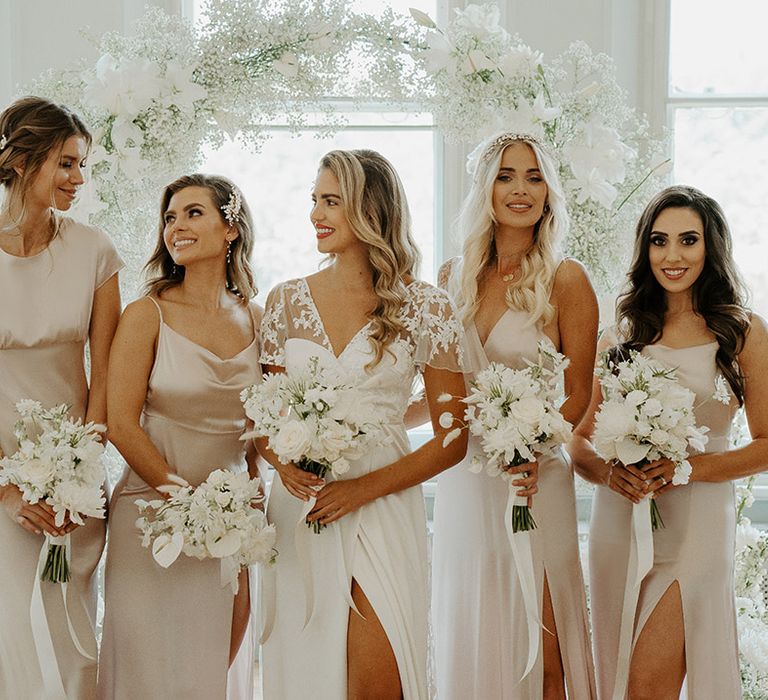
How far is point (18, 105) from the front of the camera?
11.7 feet

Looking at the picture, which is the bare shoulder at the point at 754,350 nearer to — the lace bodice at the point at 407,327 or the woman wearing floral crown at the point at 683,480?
the woman wearing floral crown at the point at 683,480

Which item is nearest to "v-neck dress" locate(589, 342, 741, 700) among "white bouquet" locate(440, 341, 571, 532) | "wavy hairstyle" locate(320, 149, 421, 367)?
"white bouquet" locate(440, 341, 571, 532)

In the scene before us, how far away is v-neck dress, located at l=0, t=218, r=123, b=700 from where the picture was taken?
11.3ft

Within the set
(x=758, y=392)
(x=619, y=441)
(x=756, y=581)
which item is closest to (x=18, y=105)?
(x=619, y=441)

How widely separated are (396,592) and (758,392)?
147 cm

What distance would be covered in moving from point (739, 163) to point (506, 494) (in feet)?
11.5

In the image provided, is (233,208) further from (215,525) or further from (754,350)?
(754,350)

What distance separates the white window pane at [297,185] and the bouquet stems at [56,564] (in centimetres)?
317

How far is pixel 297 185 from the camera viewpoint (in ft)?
21.0

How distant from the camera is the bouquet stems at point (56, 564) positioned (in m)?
3.40

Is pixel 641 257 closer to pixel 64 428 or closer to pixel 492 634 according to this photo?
pixel 492 634

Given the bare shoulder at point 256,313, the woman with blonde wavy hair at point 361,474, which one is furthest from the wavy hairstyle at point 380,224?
the bare shoulder at point 256,313

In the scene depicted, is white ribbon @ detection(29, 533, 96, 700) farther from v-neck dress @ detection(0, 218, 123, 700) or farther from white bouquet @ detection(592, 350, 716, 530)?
white bouquet @ detection(592, 350, 716, 530)

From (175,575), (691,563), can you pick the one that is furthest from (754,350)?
(175,575)
